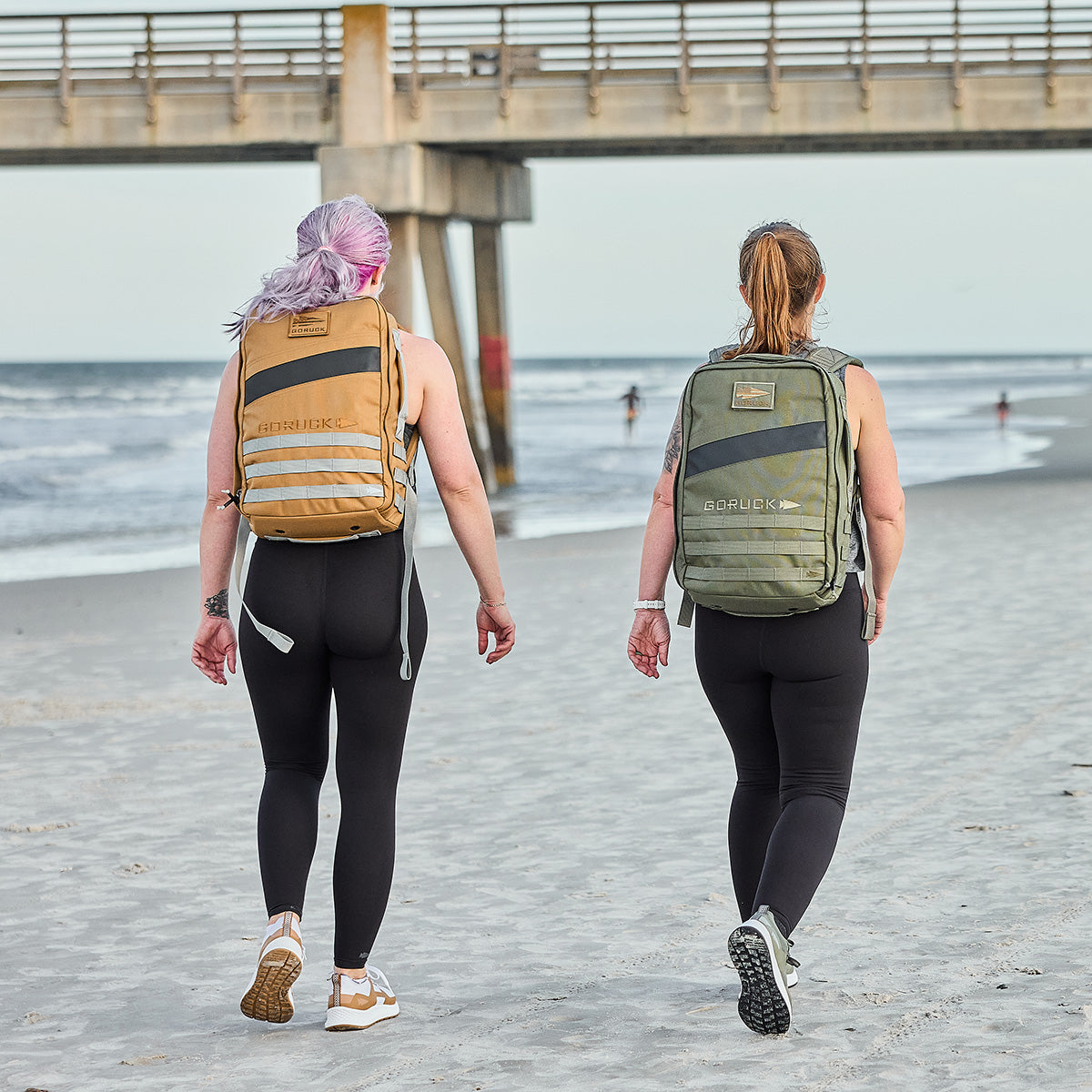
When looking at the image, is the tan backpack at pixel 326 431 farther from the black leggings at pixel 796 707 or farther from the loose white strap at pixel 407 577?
the black leggings at pixel 796 707

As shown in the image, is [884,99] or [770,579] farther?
[884,99]

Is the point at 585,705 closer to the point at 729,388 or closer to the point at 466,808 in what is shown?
the point at 466,808

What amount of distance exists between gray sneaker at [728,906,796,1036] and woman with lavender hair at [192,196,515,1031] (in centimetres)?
79

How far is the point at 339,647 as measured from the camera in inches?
136

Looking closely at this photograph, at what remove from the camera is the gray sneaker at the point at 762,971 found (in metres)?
3.26

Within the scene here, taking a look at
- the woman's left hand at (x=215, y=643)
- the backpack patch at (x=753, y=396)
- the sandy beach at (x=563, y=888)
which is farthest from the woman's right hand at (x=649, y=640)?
the woman's left hand at (x=215, y=643)

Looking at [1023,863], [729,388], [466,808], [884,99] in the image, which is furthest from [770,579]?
[884,99]

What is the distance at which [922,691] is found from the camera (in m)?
7.50

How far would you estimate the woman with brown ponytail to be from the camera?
3418mm

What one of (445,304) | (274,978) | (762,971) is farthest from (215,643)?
(445,304)

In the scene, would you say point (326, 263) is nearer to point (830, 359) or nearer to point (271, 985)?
point (830, 359)

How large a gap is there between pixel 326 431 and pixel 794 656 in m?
1.06

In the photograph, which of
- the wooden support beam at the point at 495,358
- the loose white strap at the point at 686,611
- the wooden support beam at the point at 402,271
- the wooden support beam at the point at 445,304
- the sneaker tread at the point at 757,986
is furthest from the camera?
the wooden support beam at the point at 495,358

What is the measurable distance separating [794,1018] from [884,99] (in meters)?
17.3
